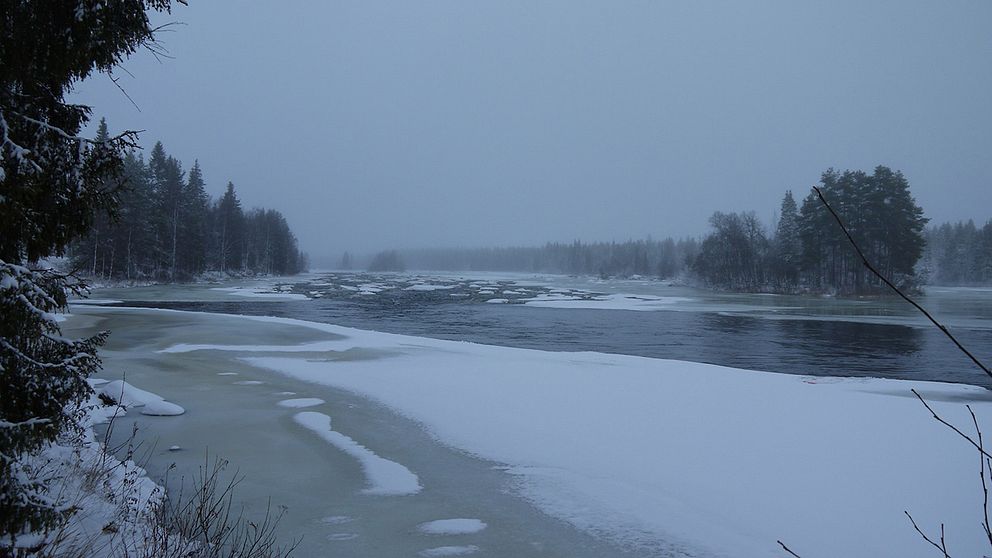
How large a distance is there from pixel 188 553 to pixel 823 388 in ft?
41.1

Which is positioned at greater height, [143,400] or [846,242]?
[846,242]

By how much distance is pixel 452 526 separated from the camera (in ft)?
19.4

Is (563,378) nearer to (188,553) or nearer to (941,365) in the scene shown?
(188,553)

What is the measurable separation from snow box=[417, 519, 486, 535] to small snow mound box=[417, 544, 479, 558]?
0.30 metres

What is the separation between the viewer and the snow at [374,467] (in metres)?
6.91

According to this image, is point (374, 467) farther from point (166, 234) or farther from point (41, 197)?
point (166, 234)

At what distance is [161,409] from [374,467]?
4.83m

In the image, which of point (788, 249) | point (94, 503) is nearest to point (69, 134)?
point (94, 503)

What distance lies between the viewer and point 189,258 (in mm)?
64000

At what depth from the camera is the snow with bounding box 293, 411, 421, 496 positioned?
6914 mm

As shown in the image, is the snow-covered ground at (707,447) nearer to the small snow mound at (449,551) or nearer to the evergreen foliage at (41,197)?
the small snow mound at (449,551)

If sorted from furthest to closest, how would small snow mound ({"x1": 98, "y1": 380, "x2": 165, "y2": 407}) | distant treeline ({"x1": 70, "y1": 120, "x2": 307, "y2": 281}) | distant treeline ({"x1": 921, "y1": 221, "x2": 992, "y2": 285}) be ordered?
1. distant treeline ({"x1": 921, "y1": 221, "x2": 992, "y2": 285})
2. distant treeline ({"x1": 70, "y1": 120, "x2": 307, "y2": 281})
3. small snow mound ({"x1": 98, "y1": 380, "x2": 165, "y2": 407})

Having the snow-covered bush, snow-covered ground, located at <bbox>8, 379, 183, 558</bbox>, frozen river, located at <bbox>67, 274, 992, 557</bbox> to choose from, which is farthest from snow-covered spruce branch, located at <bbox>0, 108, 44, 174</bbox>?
frozen river, located at <bbox>67, 274, 992, 557</bbox>

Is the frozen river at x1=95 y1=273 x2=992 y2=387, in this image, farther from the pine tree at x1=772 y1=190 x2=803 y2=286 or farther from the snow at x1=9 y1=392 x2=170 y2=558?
the pine tree at x1=772 y1=190 x2=803 y2=286
